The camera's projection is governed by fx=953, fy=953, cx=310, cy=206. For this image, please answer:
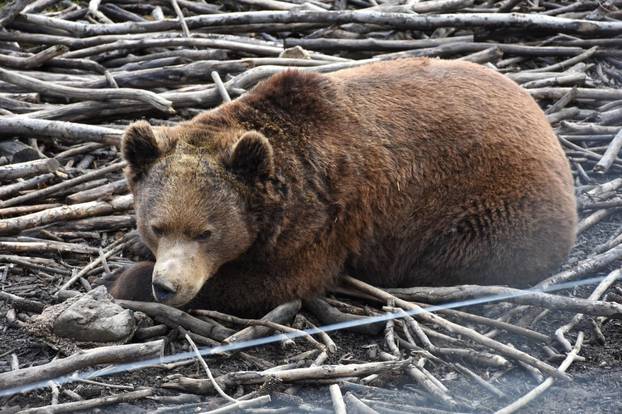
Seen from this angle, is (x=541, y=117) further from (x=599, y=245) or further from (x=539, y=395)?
(x=539, y=395)

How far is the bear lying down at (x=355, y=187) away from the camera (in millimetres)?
6523

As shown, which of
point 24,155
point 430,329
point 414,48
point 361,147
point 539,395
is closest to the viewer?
point 539,395

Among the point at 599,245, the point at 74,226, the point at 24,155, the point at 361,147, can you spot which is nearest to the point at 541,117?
the point at 599,245

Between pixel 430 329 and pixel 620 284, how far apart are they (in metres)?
1.75

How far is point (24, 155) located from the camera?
8.68 m

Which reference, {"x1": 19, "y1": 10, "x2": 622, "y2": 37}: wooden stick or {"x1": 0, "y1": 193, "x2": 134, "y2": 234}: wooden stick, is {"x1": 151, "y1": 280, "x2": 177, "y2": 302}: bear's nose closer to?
{"x1": 0, "y1": 193, "x2": 134, "y2": 234}: wooden stick

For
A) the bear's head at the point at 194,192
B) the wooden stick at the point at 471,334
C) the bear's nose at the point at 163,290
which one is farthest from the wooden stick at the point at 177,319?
the wooden stick at the point at 471,334

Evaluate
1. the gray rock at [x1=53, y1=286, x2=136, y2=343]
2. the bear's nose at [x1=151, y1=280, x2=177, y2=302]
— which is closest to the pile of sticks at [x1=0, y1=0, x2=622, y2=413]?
the gray rock at [x1=53, y1=286, x2=136, y2=343]

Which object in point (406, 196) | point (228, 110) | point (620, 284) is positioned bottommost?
point (620, 284)

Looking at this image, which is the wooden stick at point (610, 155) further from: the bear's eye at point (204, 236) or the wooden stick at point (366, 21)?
the bear's eye at point (204, 236)

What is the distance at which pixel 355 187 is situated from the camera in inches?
275

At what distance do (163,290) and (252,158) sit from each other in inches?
43.3

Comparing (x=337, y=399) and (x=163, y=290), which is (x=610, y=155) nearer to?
(x=337, y=399)

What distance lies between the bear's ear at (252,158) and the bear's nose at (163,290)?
97 centimetres
